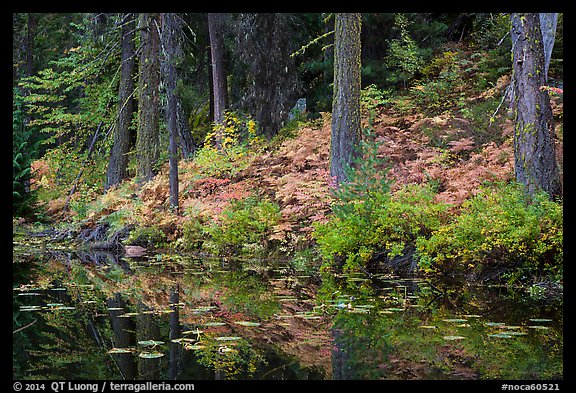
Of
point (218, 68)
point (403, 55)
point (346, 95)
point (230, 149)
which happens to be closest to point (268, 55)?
point (218, 68)

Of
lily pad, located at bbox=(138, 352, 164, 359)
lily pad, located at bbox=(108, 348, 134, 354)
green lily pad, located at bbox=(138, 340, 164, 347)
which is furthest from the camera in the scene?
green lily pad, located at bbox=(138, 340, 164, 347)

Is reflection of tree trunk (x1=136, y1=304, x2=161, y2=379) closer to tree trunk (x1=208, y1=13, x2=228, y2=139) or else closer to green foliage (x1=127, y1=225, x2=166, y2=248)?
green foliage (x1=127, y1=225, x2=166, y2=248)

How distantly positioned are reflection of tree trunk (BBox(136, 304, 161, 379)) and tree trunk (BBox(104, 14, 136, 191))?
13.7 meters

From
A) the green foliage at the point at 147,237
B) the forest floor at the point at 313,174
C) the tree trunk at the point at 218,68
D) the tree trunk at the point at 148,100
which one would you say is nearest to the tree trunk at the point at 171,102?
the forest floor at the point at 313,174

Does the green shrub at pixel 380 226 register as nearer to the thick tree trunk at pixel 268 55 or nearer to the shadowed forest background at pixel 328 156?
the shadowed forest background at pixel 328 156

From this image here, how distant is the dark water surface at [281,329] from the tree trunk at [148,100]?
28.3ft

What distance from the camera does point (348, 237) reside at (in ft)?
32.8

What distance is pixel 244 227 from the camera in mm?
13680

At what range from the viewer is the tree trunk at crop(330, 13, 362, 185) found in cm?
1267

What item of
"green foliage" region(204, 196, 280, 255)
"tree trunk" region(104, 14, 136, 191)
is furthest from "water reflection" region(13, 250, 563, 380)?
"tree trunk" region(104, 14, 136, 191)

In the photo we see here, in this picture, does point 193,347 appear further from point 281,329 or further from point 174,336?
point 281,329

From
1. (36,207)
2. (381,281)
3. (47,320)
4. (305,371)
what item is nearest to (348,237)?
(381,281)

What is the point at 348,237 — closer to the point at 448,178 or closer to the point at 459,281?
the point at 459,281
